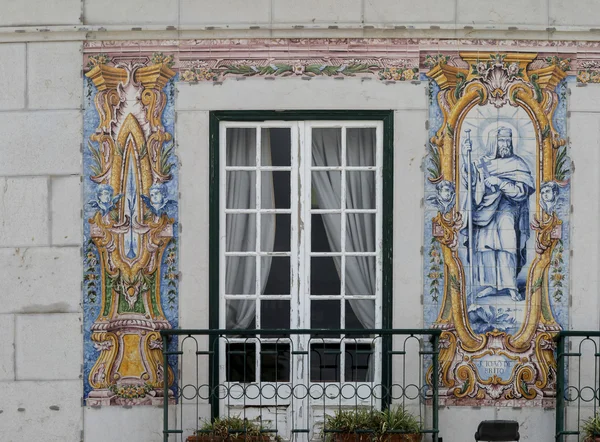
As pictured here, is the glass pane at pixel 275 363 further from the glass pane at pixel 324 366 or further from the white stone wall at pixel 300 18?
the white stone wall at pixel 300 18

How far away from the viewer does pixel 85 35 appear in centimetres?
958

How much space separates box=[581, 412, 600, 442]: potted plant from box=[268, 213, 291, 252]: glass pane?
2.88 meters

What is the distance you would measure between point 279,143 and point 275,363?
1.88 m

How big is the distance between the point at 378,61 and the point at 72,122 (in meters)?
2.67

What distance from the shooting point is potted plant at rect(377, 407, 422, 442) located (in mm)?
8883

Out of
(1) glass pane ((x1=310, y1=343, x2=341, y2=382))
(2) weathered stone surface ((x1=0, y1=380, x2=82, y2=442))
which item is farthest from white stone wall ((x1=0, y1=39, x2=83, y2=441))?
(1) glass pane ((x1=310, y1=343, x2=341, y2=382))

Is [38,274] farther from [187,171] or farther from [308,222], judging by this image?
[308,222]

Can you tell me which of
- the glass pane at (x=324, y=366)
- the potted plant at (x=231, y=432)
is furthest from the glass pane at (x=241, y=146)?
the potted plant at (x=231, y=432)

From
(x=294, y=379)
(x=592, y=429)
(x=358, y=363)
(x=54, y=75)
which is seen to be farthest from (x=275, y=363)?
(x=54, y=75)

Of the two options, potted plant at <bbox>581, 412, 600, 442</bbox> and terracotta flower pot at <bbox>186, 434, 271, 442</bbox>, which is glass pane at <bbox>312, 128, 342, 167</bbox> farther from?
potted plant at <bbox>581, 412, 600, 442</bbox>

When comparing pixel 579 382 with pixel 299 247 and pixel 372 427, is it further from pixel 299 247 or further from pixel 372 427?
pixel 299 247

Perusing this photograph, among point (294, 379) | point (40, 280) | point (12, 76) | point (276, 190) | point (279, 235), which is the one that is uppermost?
point (12, 76)

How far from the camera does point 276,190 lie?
9625 mm

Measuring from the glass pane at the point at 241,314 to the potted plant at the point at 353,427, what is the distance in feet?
3.73
